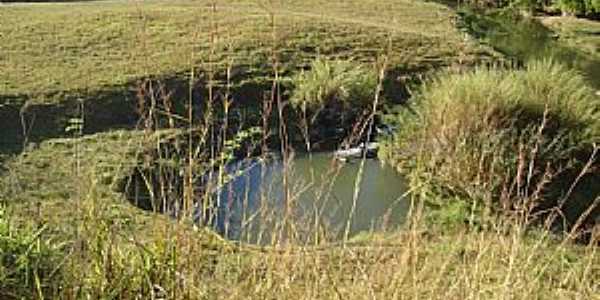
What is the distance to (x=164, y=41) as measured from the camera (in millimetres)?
11484

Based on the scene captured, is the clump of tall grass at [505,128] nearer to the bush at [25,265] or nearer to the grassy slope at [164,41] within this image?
the grassy slope at [164,41]

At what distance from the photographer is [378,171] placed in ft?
28.8

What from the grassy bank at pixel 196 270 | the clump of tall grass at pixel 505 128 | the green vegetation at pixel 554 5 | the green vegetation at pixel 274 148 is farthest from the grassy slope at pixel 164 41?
the grassy bank at pixel 196 270

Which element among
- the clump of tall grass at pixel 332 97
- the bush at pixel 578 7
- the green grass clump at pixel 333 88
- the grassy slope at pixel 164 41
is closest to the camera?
the clump of tall grass at pixel 332 97

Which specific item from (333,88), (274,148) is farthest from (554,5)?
(274,148)

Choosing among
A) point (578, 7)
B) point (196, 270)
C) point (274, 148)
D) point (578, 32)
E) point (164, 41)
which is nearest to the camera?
point (196, 270)

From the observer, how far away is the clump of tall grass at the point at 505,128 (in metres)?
7.41

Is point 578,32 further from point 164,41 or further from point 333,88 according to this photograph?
point 164,41

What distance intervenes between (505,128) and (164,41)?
500cm

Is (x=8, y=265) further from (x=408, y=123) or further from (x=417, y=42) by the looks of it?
(x=417, y=42)

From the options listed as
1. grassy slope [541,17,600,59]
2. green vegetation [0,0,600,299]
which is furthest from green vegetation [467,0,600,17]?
green vegetation [0,0,600,299]

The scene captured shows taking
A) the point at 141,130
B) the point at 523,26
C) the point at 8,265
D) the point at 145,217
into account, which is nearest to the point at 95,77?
the point at 141,130

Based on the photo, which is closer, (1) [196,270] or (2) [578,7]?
(1) [196,270]

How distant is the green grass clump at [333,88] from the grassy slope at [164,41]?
0.79 meters
